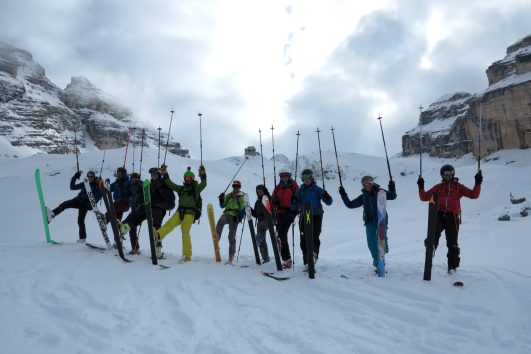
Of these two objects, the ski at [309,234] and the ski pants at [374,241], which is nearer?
the ski at [309,234]

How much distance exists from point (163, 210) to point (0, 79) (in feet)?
617

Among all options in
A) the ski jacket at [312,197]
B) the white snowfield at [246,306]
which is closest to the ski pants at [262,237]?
the white snowfield at [246,306]

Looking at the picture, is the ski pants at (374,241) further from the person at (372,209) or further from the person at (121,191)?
the person at (121,191)

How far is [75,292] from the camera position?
5789 mm

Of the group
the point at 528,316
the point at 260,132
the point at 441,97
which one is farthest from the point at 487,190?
the point at 441,97

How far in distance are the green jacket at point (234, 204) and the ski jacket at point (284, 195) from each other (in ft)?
3.22

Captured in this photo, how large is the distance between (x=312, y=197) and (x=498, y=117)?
8990 cm

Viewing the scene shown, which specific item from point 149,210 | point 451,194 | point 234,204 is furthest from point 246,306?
point 451,194

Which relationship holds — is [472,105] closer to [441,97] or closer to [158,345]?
[441,97]

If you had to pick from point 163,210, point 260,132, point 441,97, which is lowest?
point 163,210

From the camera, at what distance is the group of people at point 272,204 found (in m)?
7.11

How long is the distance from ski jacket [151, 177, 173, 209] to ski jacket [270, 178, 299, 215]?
285 cm

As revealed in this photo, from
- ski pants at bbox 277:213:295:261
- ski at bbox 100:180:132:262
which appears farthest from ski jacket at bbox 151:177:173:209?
ski pants at bbox 277:213:295:261

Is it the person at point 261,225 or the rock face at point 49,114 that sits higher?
the rock face at point 49,114
